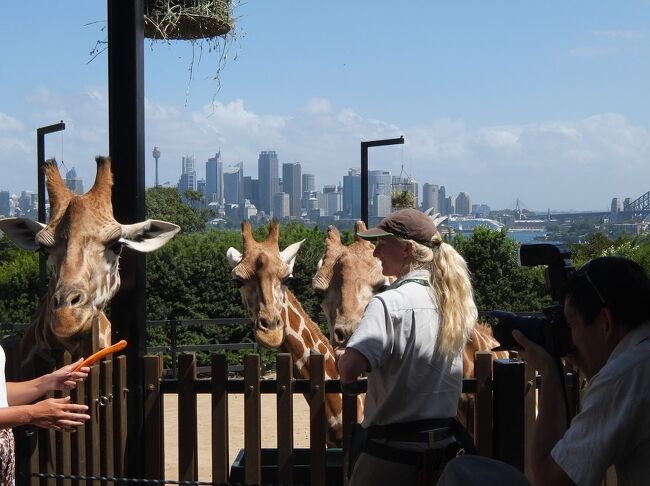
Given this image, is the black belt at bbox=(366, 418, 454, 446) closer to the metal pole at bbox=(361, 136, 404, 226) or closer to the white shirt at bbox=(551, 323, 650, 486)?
the white shirt at bbox=(551, 323, 650, 486)

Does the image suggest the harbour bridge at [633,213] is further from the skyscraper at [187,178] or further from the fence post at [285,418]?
the fence post at [285,418]

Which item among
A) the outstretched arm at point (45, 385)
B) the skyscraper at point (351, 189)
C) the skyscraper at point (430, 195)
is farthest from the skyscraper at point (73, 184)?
the skyscraper at point (430, 195)

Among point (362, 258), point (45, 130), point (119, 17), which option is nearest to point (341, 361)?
point (119, 17)

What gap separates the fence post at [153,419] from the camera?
15.1 ft

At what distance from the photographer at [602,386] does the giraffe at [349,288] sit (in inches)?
129

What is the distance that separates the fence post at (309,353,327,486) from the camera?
452 cm

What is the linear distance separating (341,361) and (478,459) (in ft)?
4.71

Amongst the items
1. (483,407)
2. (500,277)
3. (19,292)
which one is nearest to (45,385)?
(483,407)

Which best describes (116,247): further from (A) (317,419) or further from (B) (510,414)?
(B) (510,414)

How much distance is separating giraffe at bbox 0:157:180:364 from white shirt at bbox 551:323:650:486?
9.22 feet

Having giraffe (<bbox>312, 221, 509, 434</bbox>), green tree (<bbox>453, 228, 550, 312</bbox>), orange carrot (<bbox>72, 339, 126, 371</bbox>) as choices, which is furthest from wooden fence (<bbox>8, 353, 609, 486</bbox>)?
green tree (<bbox>453, 228, 550, 312</bbox>)

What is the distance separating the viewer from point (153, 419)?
4.64 m

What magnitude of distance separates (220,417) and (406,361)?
4.97 ft

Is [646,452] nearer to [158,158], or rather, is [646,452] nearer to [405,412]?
[405,412]
